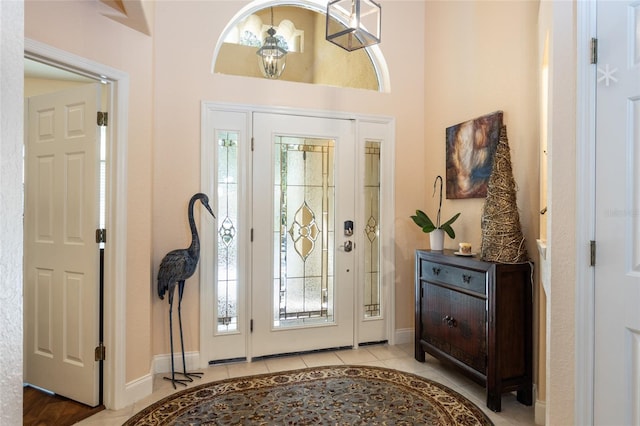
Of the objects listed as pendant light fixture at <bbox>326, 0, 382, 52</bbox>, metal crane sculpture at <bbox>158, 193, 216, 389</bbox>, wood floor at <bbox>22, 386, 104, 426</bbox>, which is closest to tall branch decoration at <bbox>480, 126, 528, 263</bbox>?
pendant light fixture at <bbox>326, 0, 382, 52</bbox>

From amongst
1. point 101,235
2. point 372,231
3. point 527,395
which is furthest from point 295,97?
point 527,395

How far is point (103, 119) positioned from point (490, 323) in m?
2.81

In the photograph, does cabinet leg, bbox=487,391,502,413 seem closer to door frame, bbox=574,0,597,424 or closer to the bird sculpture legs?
door frame, bbox=574,0,597,424

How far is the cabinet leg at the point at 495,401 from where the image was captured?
253 centimetres

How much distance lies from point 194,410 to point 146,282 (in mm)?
905

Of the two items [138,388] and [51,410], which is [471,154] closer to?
[138,388]

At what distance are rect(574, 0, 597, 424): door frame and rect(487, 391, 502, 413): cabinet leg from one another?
101cm

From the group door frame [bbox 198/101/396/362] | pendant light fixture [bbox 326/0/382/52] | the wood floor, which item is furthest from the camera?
door frame [bbox 198/101/396/362]

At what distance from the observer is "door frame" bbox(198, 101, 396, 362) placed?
10.7 ft

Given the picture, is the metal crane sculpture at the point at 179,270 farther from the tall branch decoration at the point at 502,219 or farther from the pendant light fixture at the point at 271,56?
the tall branch decoration at the point at 502,219

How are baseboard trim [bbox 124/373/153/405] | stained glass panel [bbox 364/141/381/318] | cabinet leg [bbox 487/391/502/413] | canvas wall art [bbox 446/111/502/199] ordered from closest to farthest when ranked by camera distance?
cabinet leg [bbox 487/391/502/413] → baseboard trim [bbox 124/373/153/405] → canvas wall art [bbox 446/111/502/199] → stained glass panel [bbox 364/141/381/318]

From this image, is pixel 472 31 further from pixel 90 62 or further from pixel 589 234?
pixel 90 62

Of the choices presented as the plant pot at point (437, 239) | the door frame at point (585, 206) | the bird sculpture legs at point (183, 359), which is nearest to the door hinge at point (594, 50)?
the door frame at point (585, 206)

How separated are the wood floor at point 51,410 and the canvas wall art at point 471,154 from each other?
3.06m
